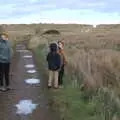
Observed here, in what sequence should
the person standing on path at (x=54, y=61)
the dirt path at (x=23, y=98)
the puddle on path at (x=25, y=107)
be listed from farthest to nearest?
1. the person standing on path at (x=54, y=61)
2. the puddle on path at (x=25, y=107)
3. the dirt path at (x=23, y=98)

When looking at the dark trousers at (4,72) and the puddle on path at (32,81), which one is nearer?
the dark trousers at (4,72)

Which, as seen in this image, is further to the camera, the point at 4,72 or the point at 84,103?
the point at 4,72

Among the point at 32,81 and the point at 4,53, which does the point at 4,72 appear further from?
the point at 32,81

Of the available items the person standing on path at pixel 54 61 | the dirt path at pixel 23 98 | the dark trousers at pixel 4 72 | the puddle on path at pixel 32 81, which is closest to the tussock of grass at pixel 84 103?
the dirt path at pixel 23 98

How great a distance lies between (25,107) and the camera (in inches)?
483

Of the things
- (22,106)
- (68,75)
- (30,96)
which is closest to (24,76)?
(68,75)

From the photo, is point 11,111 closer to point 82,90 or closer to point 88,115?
point 88,115

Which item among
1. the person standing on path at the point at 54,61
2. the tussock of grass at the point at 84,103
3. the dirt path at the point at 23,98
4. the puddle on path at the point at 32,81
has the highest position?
the person standing on path at the point at 54,61

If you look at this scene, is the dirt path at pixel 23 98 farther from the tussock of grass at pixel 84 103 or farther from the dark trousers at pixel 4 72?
the dark trousers at pixel 4 72

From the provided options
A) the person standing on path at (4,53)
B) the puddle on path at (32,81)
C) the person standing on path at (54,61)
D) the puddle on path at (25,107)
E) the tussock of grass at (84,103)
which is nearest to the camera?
the tussock of grass at (84,103)

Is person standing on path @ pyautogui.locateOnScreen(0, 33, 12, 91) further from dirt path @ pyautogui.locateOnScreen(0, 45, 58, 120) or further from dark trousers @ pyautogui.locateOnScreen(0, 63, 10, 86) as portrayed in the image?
dirt path @ pyautogui.locateOnScreen(0, 45, 58, 120)

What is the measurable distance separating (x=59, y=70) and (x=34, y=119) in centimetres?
532

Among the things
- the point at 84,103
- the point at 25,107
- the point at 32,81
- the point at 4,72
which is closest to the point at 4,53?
the point at 4,72

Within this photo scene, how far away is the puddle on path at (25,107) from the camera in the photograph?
11651 mm
